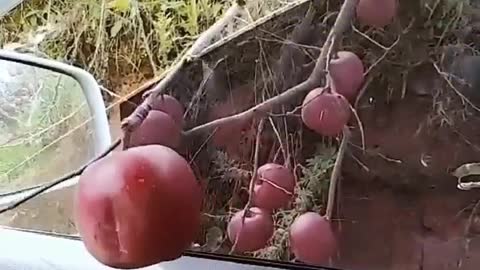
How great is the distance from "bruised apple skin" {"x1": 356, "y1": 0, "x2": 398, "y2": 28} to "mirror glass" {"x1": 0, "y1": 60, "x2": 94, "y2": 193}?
0.31 m

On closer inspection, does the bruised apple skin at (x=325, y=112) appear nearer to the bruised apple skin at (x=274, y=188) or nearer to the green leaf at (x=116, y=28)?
the bruised apple skin at (x=274, y=188)

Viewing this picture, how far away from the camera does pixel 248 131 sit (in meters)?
0.66

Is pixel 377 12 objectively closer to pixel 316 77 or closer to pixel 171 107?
pixel 316 77

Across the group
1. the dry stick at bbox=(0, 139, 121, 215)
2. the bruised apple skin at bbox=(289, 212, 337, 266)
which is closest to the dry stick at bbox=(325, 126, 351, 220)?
the bruised apple skin at bbox=(289, 212, 337, 266)

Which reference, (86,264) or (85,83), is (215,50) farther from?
(86,264)

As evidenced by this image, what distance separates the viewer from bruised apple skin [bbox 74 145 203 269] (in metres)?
0.58

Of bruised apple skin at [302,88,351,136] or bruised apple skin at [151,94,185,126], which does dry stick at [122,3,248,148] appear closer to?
bruised apple skin at [151,94,185,126]

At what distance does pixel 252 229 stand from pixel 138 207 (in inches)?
4.4

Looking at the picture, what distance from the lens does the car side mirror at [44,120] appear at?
749mm

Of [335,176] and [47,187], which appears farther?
[47,187]

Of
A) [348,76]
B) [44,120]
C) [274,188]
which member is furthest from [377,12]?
[44,120]

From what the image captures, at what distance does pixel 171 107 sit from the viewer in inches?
26.7

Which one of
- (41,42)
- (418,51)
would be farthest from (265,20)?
(41,42)

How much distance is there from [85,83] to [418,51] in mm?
338
